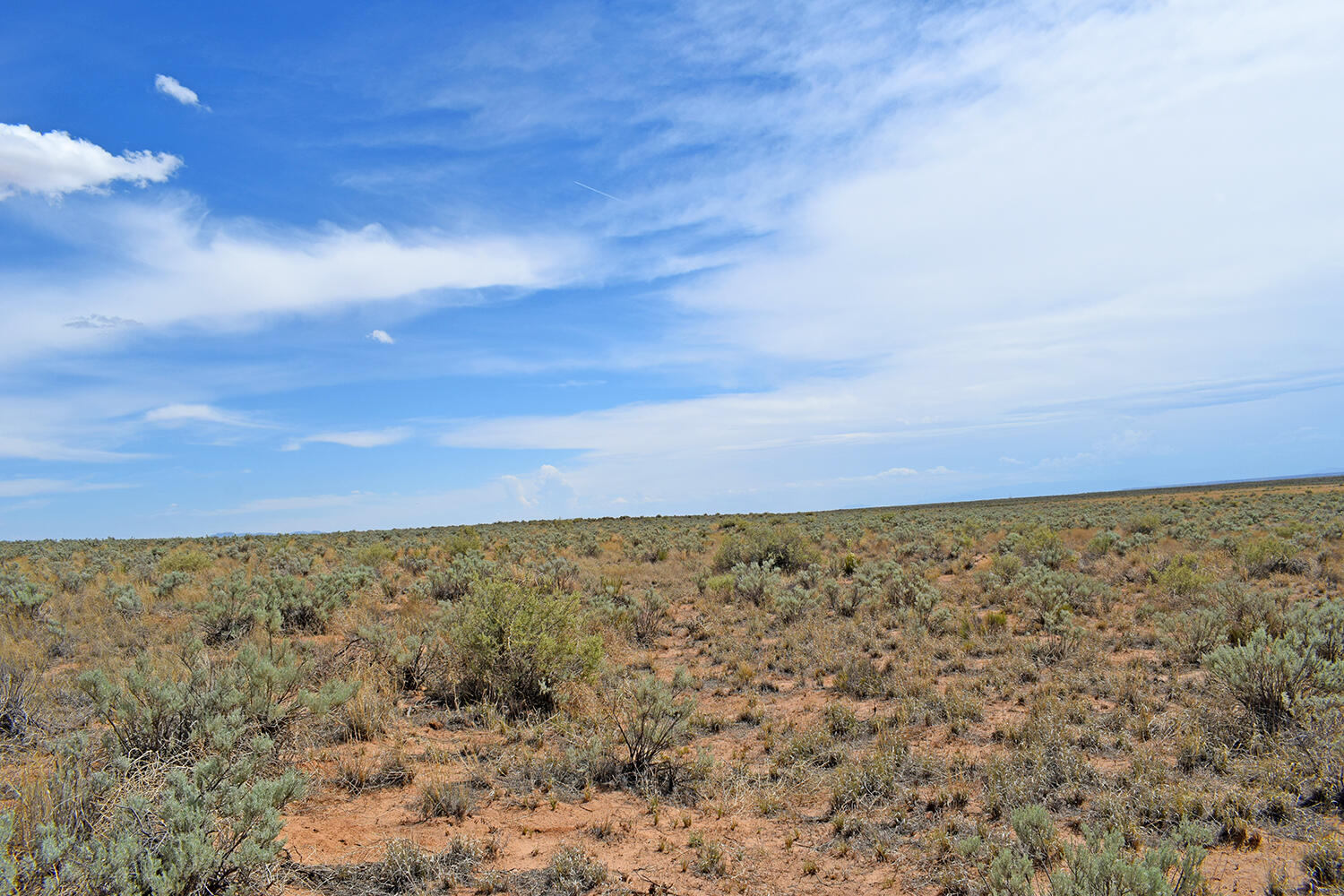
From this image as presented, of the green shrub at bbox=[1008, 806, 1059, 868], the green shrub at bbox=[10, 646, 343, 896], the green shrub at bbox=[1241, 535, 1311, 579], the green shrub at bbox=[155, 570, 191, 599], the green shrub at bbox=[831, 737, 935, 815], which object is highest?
the green shrub at bbox=[155, 570, 191, 599]

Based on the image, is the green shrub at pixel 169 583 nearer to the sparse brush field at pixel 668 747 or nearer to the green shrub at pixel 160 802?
the sparse brush field at pixel 668 747

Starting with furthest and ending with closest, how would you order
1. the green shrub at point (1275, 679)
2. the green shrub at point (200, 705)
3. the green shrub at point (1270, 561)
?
the green shrub at point (1270, 561)
the green shrub at point (1275, 679)
the green shrub at point (200, 705)

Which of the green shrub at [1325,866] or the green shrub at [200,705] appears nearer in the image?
the green shrub at [1325,866]

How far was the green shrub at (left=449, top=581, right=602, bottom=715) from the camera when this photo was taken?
805 cm

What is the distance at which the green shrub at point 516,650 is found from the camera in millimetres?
8055

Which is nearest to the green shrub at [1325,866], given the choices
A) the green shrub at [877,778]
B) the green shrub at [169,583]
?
the green shrub at [877,778]

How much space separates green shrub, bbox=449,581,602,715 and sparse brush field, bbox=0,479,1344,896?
1.6 inches

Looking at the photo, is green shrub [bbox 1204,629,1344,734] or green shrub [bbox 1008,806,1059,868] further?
green shrub [bbox 1204,629,1344,734]

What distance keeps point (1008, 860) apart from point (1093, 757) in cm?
285

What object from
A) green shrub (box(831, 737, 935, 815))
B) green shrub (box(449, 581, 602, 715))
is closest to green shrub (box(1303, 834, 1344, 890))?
green shrub (box(831, 737, 935, 815))

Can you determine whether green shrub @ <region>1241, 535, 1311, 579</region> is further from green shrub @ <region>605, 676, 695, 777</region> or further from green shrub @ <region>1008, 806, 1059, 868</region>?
green shrub @ <region>605, 676, 695, 777</region>

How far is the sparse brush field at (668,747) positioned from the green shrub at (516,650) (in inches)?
1.6

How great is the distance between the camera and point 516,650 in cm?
805

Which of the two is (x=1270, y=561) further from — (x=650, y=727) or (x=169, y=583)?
(x=169, y=583)
